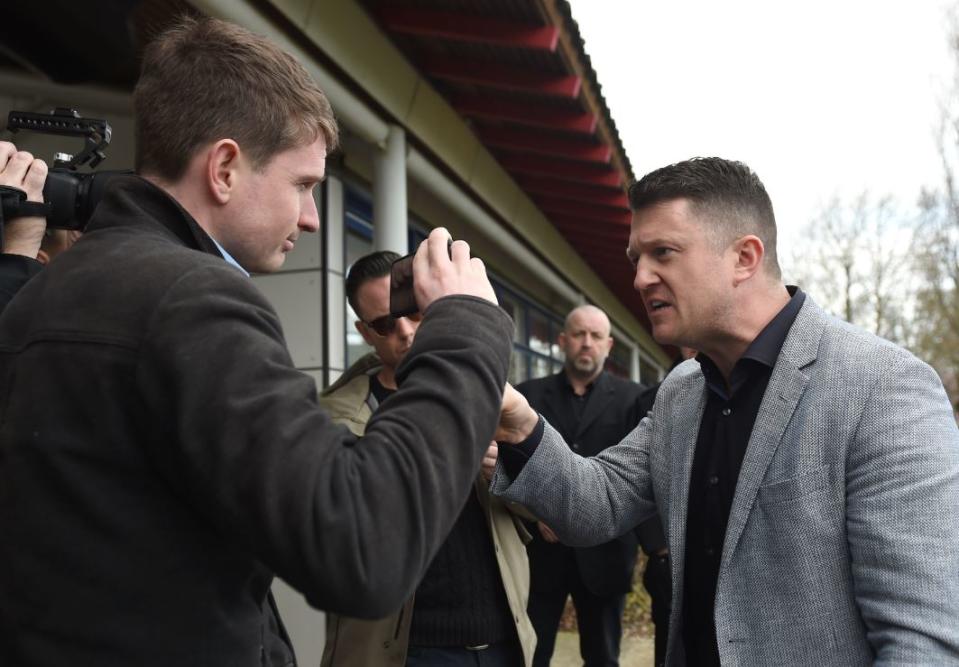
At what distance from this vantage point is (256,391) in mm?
915

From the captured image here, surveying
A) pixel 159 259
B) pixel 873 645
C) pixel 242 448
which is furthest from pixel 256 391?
pixel 873 645

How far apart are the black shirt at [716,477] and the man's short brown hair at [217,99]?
4.07ft

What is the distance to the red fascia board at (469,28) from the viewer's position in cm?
390

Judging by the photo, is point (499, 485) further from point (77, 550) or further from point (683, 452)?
point (77, 550)

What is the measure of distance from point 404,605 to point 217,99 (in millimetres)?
1756

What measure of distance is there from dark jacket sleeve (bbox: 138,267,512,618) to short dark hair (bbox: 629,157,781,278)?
1212 millimetres

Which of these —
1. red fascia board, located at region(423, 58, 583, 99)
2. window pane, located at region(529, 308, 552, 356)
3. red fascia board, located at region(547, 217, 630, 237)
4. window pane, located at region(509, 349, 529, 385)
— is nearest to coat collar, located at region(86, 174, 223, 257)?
red fascia board, located at region(423, 58, 583, 99)

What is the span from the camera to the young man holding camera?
0.91 m

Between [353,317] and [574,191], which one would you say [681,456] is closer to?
[353,317]

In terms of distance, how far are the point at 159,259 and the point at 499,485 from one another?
47.8 inches

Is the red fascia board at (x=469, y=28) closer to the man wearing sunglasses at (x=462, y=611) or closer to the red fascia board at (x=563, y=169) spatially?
the man wearing sunglasses at (x=462, y=611)

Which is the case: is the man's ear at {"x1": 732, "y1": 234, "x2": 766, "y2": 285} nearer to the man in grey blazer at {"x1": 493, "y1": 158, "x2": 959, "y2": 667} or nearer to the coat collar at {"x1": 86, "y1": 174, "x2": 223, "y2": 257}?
the man in grey blazer at {"x1": 493, "y1": 158, "x2": 959, "y2": 667}

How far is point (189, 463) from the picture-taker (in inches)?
36.5

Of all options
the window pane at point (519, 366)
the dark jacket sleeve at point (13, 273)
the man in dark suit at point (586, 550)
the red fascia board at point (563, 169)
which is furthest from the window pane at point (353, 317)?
the window pane at point (519, 366)
